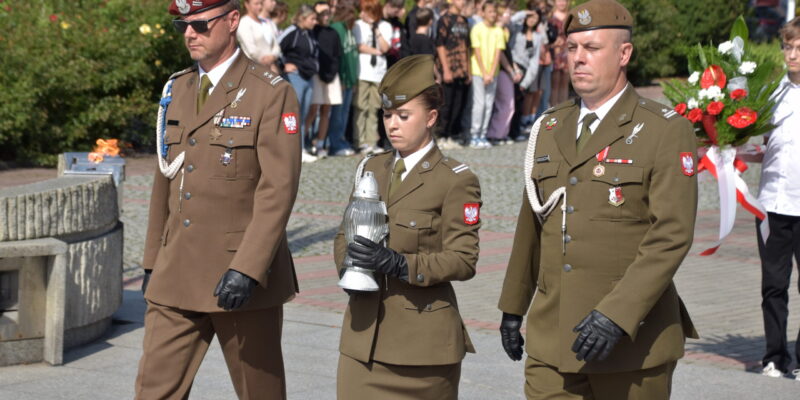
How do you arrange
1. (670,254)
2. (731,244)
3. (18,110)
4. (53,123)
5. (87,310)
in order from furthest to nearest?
1. (53,123)
2. (18,110)
3. (731,244)
4. (87,310)
5. (670,254)

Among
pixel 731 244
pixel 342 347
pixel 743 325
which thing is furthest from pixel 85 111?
pixel 342 347

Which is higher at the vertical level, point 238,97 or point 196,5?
point 196,5

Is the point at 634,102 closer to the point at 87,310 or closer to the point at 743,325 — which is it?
the point at 87,310

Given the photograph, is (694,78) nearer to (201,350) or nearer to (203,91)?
(203,91)

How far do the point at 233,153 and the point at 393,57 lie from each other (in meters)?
12.4

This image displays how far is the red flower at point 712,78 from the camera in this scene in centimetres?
622

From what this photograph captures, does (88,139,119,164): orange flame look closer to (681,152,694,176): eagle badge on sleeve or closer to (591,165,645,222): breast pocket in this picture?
(591,165,645,222): breast pocket

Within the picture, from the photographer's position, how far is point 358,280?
419 centimetres

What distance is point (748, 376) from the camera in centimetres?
681

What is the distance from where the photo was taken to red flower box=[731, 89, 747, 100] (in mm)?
6246

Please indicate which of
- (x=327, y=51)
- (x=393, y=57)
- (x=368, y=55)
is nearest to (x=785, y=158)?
(x=327, y=51)

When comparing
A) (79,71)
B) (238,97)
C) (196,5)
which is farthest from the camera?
(79,71)

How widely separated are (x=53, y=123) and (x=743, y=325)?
9086 millimetres

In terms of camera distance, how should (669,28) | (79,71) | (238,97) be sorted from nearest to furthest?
(238,97)
(79,71)
(669,28)
